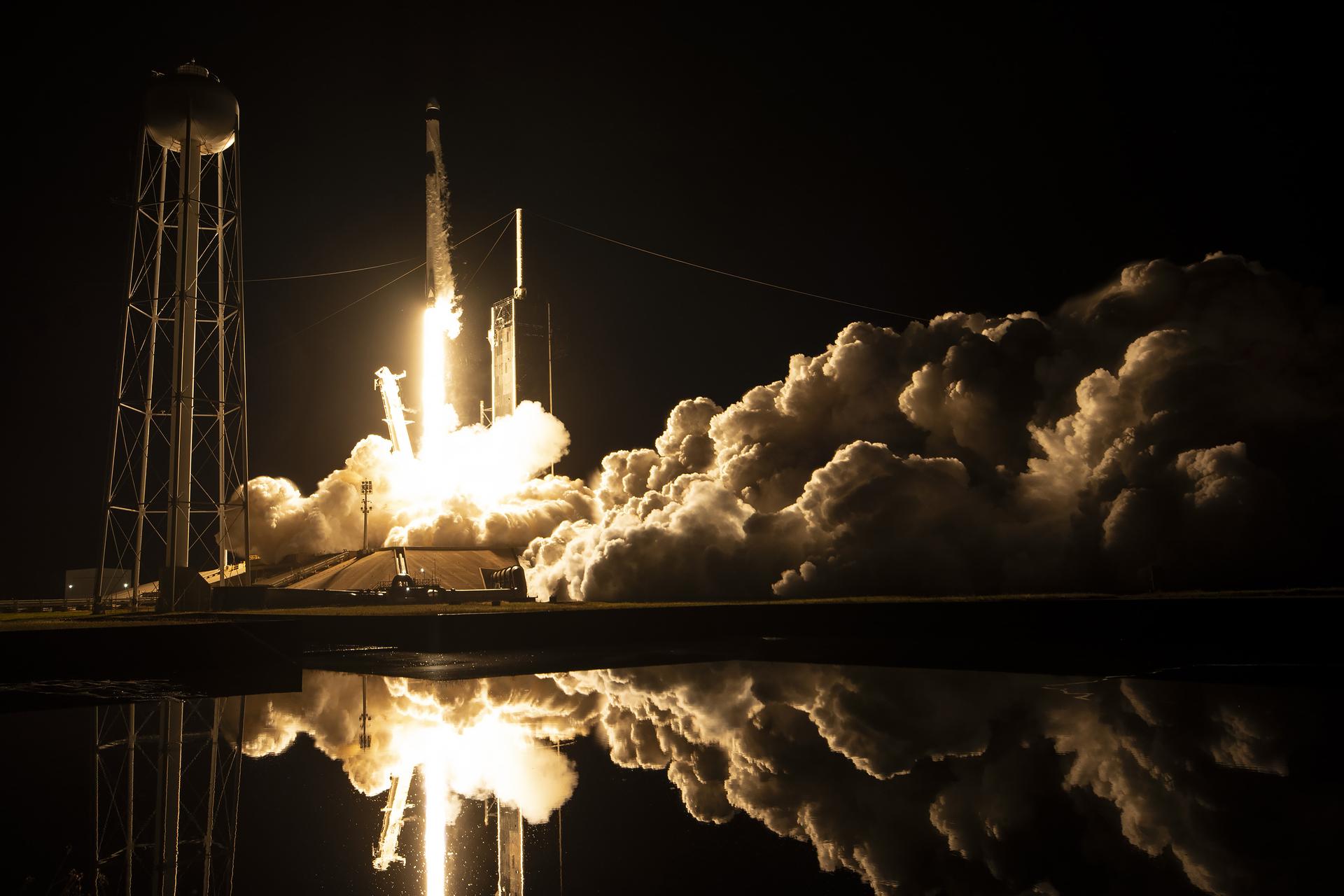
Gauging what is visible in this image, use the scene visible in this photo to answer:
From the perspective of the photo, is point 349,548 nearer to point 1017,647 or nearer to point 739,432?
point 739,432

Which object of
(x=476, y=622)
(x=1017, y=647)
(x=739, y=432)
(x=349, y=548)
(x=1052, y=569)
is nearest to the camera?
(x=1017, y=647)

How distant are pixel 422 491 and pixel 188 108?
29.9m

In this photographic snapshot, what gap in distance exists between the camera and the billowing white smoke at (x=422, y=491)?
2377 inches

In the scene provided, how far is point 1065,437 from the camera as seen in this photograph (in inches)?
1441

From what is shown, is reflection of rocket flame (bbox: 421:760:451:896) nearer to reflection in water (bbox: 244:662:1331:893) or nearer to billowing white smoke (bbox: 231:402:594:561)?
reflection in water (bbox: 244:662:1331:893)

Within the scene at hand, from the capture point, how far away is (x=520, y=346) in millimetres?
62625

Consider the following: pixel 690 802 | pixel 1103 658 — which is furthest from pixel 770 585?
pixel 690 802

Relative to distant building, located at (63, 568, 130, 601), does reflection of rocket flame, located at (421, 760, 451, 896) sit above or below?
below

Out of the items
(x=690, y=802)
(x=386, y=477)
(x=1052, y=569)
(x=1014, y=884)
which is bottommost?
(x=1014, y=884)

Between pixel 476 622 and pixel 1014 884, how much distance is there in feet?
62.5

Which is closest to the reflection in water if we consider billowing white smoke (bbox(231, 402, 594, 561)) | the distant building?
billowing white smoke (bbox(231, 402, 594, 561))

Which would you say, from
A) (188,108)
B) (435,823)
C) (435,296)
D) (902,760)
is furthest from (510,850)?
(435,296)

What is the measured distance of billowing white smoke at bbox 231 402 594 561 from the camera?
60.4 meters

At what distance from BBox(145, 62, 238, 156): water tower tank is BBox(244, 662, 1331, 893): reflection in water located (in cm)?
2640
